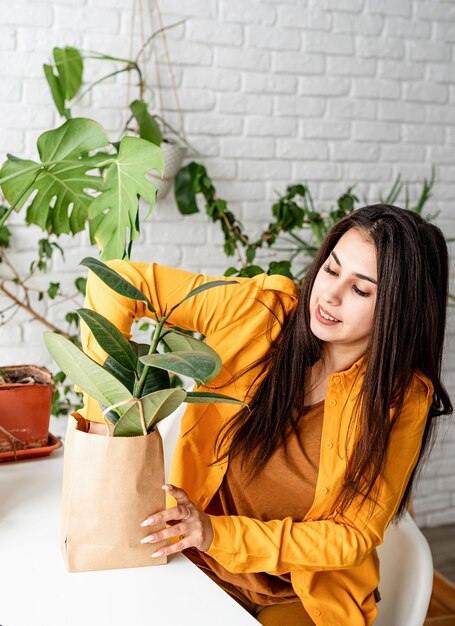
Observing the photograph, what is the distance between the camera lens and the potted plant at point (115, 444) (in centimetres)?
109

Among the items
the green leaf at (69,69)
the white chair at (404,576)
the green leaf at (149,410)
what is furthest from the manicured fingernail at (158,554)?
the green leaf at (69,69)

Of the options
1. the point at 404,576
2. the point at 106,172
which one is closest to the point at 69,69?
the point at 106,172

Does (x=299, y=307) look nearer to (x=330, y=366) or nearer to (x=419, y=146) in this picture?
(x=330, y=366)

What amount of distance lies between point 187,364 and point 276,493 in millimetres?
616

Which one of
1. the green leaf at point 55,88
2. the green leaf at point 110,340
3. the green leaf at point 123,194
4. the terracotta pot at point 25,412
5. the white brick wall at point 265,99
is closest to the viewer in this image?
the green leaf at point 110,340

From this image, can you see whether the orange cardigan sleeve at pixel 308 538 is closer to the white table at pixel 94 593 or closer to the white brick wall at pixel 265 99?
the white table at pixel 94 593

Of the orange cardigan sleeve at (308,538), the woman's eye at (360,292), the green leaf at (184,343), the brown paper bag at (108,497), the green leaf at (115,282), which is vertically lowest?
Result: the orange cardigan sleeve at (308,538)

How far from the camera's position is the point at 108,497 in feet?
3.58

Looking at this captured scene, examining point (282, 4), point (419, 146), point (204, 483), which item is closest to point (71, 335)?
point (204, 483)

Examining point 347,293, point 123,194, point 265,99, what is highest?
point 265,99

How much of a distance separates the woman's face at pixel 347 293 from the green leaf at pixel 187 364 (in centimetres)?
45

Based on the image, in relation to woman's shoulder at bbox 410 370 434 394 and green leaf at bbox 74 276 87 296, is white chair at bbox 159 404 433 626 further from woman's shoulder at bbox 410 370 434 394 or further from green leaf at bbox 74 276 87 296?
green leaf at bbox 74 276 87 296

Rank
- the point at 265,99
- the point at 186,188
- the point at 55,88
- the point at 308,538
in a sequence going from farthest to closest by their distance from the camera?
the point at 265,99 → the point at 186,188 → the point at 55,88 → the point at 308,538

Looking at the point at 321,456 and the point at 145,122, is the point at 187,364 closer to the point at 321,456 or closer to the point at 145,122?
the point at 321,456
